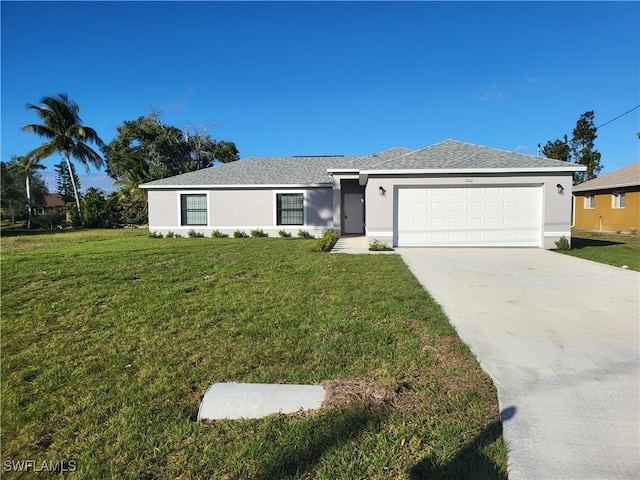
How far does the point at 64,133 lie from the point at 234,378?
30881 mm

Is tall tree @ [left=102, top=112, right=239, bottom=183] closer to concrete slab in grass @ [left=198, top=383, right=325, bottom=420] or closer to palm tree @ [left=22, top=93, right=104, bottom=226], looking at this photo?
palm tree @ [left=22, top=93, right=104, bottom=226]

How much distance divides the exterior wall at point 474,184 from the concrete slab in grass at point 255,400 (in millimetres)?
10333

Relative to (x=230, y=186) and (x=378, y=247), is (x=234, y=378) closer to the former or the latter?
(x=378, y=247)

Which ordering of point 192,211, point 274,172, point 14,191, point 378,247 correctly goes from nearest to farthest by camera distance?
1. point 378,247
2. point 192,211
3. point 274,172
4. point 14,191

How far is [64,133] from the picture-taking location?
88.4 ft

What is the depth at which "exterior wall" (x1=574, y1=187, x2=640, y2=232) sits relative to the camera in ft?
65.8

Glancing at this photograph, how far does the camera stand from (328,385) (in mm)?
3246

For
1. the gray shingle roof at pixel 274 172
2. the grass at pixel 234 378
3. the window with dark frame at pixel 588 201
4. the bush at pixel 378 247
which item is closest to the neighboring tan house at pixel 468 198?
the bush at pixel 378 247

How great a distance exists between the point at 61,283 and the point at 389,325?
618cm

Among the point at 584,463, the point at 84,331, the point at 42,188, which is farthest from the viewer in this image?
the point at 42,188

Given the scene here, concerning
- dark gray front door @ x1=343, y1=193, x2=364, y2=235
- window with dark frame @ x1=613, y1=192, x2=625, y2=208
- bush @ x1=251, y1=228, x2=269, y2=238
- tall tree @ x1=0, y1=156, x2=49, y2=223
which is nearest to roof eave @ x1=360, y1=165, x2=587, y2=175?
dark gray front door @ x1=343, y1=193, x2=364, y2=235

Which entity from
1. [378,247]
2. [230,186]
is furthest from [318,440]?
[230,186]

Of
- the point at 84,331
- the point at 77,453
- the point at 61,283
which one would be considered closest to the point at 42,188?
the point at 61,283

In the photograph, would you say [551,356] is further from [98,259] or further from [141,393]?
[98,259]
